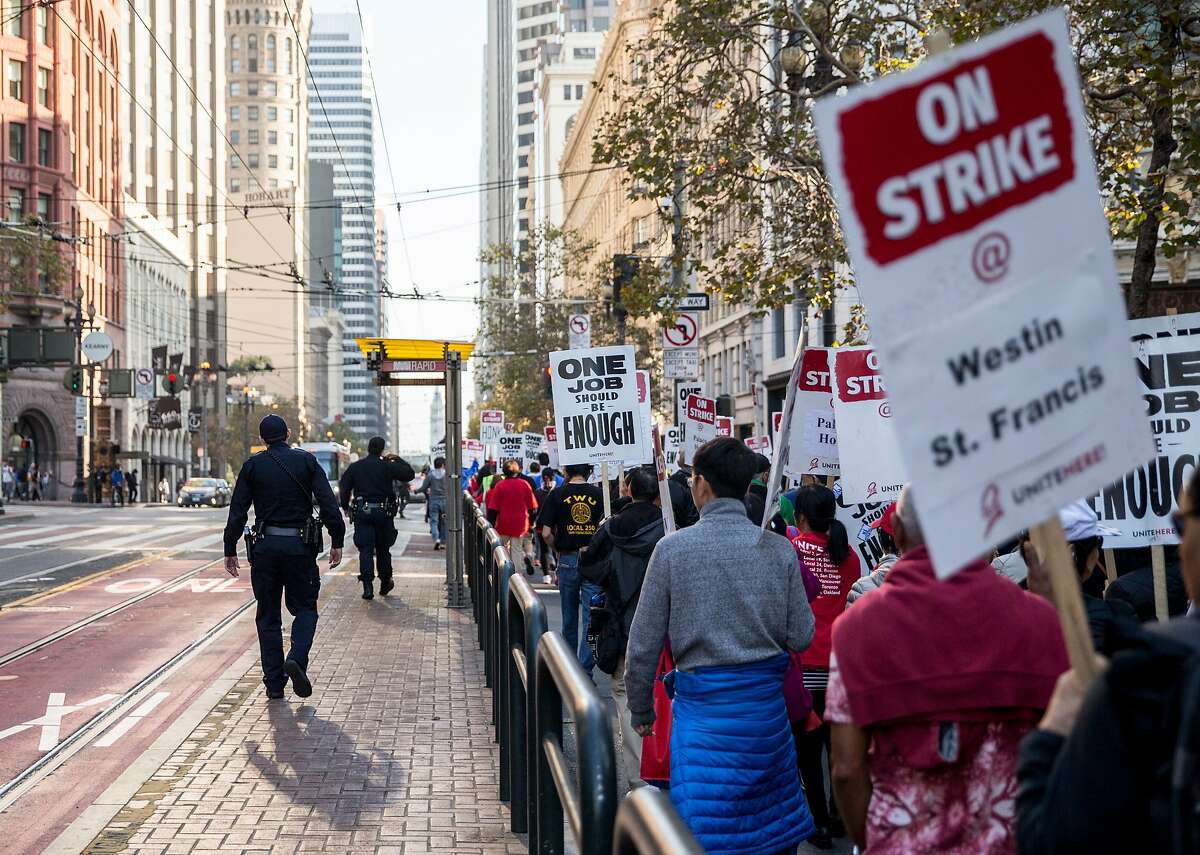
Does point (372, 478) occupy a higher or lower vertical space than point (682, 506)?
higher

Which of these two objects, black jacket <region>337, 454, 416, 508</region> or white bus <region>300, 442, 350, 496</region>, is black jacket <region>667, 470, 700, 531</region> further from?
white bus <region>300, 442, 350, 496</region>

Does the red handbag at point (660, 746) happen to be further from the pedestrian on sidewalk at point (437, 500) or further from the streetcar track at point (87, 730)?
the pedestrian on sidewalk at point (437, 500)

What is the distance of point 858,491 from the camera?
28.4 feet

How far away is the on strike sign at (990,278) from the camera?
2596 mm

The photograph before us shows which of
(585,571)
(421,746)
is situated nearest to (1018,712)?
(585,571)

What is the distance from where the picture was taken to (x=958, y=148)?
8.84 ft

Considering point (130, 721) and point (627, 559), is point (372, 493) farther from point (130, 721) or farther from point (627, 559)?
point (627, 559)

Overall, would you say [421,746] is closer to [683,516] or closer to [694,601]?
[683,516]

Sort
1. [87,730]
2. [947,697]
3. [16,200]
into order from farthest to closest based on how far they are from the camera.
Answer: [16,200] < [87,730] < [947,697]

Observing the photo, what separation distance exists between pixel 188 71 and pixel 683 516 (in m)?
104

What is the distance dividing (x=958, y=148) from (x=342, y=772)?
20.4ft

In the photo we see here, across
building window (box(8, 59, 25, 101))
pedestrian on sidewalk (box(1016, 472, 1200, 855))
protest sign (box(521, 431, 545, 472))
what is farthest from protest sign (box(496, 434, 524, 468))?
building window (box(8, 59, 25, 101))

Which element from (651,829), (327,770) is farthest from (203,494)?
(651,829)

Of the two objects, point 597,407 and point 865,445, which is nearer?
point 865,445
